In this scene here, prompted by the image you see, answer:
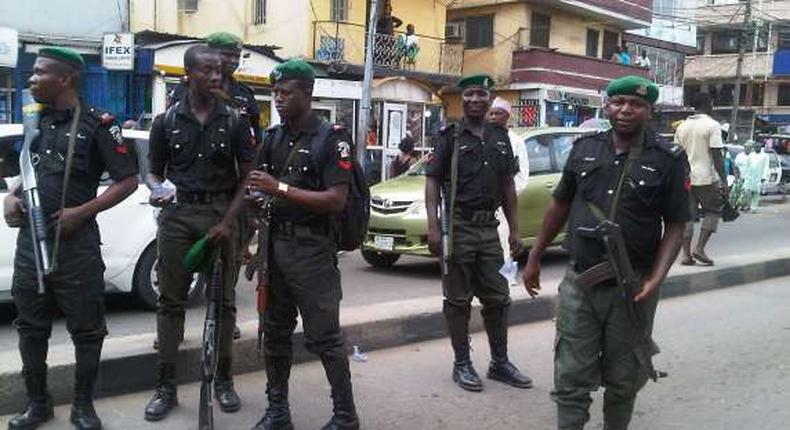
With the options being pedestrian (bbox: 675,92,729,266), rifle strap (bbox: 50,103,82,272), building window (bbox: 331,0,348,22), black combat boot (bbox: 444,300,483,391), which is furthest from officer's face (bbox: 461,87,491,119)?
building window (bbox: 331,0,348,22)

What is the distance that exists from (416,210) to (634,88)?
549 cm

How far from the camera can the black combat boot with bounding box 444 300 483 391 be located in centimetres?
502

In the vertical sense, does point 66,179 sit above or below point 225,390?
above

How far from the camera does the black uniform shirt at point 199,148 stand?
13.7 feet

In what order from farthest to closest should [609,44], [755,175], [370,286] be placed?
[609,44] < [755,175] < [370,286]

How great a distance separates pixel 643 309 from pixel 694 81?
5006 centimetres

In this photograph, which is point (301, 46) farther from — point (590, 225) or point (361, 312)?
point (590, 225)

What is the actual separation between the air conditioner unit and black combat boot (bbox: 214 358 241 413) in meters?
26.3

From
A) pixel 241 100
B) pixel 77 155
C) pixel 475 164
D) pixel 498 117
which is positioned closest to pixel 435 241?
pixel 475 164

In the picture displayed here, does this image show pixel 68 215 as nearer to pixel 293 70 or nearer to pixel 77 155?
pixel 77 155

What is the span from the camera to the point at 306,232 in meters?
3.92

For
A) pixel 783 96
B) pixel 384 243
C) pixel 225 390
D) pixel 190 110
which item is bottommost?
pixel 225 390

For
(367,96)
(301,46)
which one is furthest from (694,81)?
(367,96)

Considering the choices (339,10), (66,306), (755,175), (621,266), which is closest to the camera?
(621,266)
